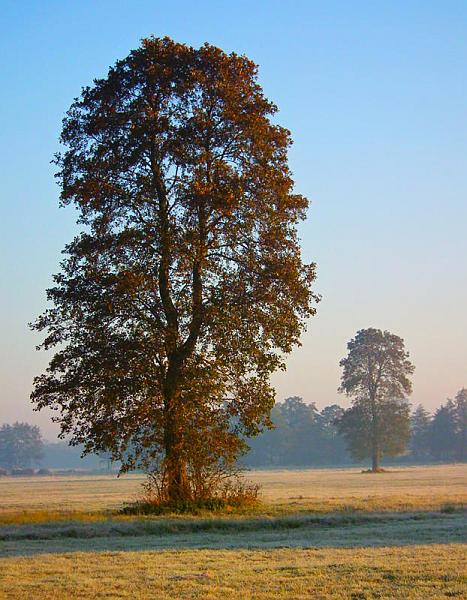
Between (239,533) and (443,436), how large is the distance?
4575 inches

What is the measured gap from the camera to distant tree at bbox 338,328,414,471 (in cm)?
7825

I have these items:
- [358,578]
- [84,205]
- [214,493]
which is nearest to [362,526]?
[214,493]

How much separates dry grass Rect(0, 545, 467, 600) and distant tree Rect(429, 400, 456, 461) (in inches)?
4682

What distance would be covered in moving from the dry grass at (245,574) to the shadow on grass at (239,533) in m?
1.27

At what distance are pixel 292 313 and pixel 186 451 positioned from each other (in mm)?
5357

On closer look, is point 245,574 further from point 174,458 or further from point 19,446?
point 19,446

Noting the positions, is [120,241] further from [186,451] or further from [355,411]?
[355,411]

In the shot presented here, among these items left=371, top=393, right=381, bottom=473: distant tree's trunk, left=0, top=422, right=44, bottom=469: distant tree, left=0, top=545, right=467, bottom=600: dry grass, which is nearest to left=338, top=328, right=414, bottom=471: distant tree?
left=371, top=393, right=381, bottom=473: distant tree's trunk

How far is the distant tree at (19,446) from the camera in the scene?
18488cm

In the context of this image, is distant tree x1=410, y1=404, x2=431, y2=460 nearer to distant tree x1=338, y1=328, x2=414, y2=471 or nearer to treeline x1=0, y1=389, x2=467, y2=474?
treeline x1=0, y1=389, x2=467, y2=474

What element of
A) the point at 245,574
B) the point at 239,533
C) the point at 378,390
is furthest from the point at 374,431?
the point at 245,574

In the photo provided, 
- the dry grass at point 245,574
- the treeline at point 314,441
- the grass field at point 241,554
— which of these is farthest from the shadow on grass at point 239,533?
the treeline at point 314,441

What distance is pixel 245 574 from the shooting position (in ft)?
44.4

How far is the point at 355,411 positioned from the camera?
79438 millimetres
